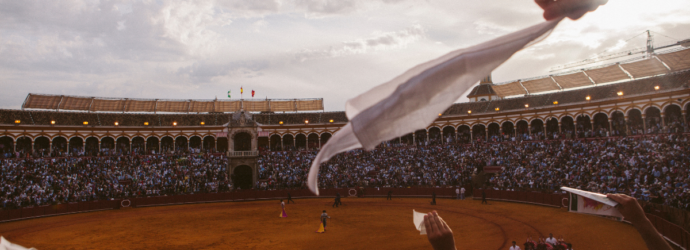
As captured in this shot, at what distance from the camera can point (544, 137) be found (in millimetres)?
41875

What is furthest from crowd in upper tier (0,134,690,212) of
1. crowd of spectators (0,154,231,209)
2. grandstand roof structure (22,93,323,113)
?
grandstand roof structure (22,93,323,113)

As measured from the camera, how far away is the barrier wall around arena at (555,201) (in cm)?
1412

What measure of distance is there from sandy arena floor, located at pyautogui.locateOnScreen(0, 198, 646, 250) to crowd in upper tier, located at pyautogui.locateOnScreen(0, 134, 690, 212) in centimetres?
426

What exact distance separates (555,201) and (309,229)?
1645 cm

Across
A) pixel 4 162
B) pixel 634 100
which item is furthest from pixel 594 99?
pixel 4 162

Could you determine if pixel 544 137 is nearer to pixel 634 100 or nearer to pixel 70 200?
pixel 634 100

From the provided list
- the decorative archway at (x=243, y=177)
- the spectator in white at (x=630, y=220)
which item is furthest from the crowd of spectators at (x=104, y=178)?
the spectator in white at (x=630, y=220)

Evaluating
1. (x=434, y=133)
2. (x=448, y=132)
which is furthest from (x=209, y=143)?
(x=448, y=132)

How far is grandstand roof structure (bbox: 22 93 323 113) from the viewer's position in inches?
1892

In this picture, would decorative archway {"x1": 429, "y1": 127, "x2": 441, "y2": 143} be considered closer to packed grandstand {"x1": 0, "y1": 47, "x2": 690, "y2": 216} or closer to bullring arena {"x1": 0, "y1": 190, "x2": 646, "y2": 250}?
packed grandstand {"x1": 0, "y1": 47, "x2": 690, "y2": 216}

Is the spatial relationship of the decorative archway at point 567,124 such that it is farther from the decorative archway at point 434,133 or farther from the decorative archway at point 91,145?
the decorative archway at point 91,145

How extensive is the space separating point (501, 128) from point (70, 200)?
45.4 meters

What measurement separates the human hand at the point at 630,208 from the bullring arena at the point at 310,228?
13.9 meters

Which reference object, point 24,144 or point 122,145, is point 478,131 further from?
point 24,144
